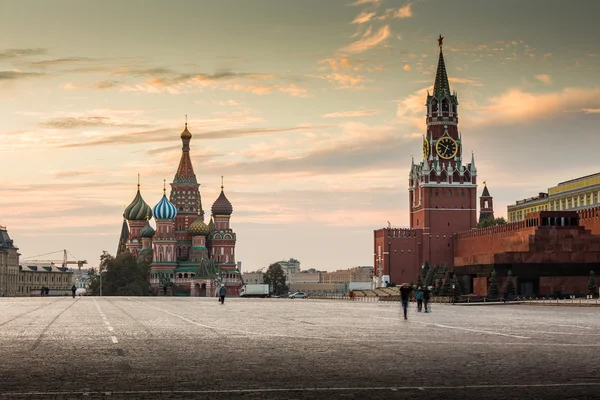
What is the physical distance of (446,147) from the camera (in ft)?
476

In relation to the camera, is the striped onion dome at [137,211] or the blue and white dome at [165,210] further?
the striped onion dome at [137,211]

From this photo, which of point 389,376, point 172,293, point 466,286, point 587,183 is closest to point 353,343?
point 389,376

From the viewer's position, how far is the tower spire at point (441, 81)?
5748 inches

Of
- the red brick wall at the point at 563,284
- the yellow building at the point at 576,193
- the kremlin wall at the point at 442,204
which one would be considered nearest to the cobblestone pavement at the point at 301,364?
the red brick wall at the point at 563,284

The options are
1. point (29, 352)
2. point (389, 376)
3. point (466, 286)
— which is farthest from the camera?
point (466, 286)

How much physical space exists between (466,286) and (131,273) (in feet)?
218

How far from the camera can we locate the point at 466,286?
90500mm

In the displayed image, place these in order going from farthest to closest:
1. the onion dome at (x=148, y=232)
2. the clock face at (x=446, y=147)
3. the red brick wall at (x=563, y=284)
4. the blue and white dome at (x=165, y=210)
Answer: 1. the onion dome at (x=148, y=232)
2. the blue and white dome at (x=165, y=210)
3. the clock face at (x=446, y=147)
4. the red brick wall at (x=563, y=284)

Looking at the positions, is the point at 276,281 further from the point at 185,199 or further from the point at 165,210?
the point at 165,210

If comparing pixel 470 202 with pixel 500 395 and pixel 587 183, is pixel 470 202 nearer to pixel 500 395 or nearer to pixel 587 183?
pixel 587 183

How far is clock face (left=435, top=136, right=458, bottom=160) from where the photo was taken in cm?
14400

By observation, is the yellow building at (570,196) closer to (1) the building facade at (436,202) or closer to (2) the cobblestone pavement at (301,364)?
(1) the building facade at (436,202)

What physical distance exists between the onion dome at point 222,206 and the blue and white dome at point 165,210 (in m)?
8.71

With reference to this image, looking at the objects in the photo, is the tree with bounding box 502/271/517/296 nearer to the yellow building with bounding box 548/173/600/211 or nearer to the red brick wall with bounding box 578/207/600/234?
the red brick wall with bounding box 578/207/600/234
